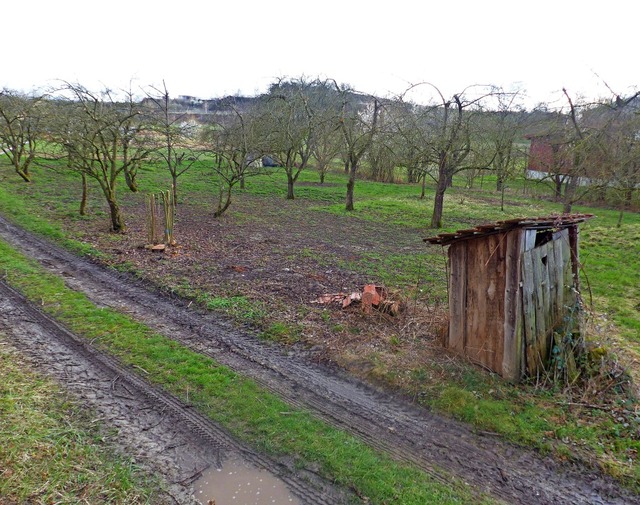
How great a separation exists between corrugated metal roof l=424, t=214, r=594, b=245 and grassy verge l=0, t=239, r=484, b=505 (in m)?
3.00

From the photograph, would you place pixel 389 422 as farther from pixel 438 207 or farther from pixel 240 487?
pixel 438 207

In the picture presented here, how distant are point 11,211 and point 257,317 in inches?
485

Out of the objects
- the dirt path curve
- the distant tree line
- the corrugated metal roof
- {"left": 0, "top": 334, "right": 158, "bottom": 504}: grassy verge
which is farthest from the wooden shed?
the distant tree line

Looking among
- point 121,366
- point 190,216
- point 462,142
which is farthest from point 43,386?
point 462,142

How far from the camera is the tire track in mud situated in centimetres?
404

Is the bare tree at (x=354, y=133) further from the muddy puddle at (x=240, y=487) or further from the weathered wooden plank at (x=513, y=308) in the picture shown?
the muddy puddle at (x=240, y=487)

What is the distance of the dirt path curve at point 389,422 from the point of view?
4043 millimetres

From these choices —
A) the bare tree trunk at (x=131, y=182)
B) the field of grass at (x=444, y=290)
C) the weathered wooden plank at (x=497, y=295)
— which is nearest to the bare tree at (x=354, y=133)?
the field of grass at (x=444, y=290)

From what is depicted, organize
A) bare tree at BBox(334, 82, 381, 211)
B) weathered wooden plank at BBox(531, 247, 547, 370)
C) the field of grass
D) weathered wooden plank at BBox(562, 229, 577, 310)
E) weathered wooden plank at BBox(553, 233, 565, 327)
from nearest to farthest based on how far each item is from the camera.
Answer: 1. the field of grass
2. weathered wooden plank at BBox(531, 247, 547, 370)
3. weathered wooden plank at BBox(553, 233, 565, 327)
4. weathered wooden plank at BBox(562, 229, 577, 310)
5. bare tree at BBox(334, 82, 381, 211)

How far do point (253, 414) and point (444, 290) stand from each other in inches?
230

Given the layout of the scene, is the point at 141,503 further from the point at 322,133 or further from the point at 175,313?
the point at 322,133

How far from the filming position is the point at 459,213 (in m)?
21.8

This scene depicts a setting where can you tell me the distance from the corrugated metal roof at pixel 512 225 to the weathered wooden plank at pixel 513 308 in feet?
0.53

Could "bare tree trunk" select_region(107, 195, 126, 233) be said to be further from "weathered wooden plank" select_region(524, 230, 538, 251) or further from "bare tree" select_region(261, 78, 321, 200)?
"weathered wooden plank" select_region(524, 230, 538, 251)
